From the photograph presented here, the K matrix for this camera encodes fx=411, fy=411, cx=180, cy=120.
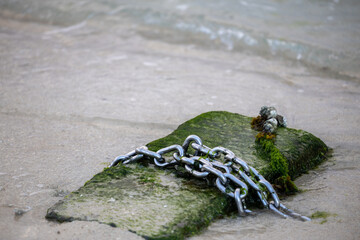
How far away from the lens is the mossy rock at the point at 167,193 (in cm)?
169

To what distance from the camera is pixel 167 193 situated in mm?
1876

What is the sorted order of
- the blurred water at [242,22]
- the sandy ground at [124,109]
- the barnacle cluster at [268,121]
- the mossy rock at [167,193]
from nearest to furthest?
Result: the mossy rock at [167,193] < the sandy ground at [124,109] < the barnacle cluster at [268,121] < the blurred water at [242,22]

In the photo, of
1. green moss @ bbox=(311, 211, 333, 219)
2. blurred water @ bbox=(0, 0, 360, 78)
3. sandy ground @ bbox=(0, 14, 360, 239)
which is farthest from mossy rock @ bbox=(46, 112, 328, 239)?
blurred water @ bbox=(0, 0, 360, 78)

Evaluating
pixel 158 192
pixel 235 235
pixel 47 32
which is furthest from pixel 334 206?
pixel 47 32

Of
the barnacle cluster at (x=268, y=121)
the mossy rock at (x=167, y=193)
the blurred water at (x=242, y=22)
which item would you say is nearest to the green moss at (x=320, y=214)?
the mossy rock at (x=167, y=193)

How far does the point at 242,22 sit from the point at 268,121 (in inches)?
135

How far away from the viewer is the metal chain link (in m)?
1.81

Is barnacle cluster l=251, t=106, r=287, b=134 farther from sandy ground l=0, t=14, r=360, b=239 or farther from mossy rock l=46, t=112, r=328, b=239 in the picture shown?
sandy ground l=0, t=14, r=360, b=239

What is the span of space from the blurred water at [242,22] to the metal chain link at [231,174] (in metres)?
2.84

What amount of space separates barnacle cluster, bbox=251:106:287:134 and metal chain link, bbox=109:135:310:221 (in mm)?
483

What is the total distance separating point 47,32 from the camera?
5504 mm

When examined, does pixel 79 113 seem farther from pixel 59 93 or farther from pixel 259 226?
pixel 259 226

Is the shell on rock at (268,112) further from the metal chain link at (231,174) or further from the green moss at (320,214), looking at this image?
the green moss at (320,214)

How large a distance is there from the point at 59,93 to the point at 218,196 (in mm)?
2191
